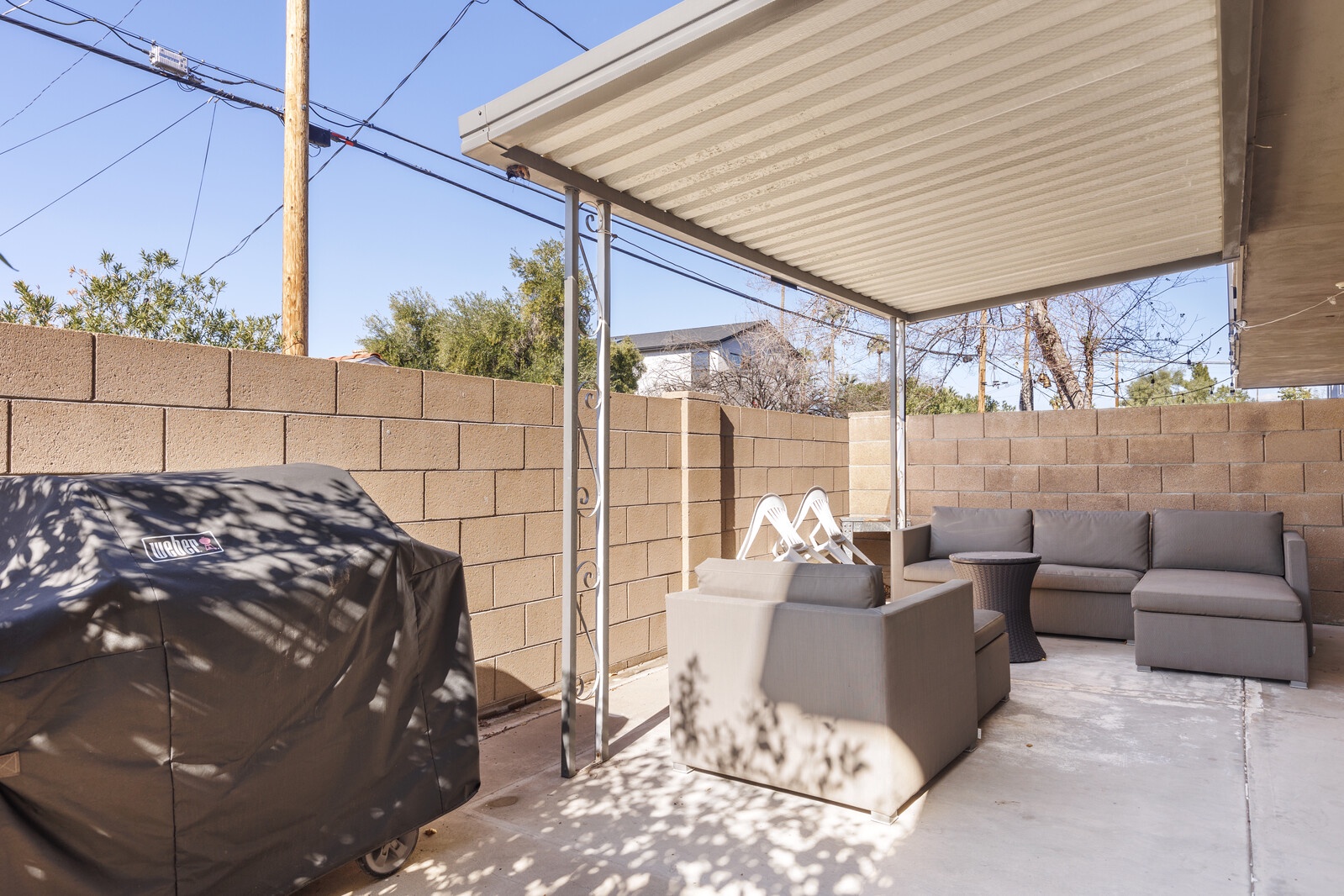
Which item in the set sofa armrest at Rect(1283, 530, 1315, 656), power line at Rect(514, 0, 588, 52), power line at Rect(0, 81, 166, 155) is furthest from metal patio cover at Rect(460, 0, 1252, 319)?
power line at Rect(0, 81, 166, 155)

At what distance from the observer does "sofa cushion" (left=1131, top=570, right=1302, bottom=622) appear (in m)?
4.11

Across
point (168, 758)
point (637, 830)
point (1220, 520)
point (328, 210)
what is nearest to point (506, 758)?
point (637, 830)

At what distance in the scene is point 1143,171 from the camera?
339cm

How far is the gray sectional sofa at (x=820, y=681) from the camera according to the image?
8.68 feet

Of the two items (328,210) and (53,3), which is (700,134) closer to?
(53,3)

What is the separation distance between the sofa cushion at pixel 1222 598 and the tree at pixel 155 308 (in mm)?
9170

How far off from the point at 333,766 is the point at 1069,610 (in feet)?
15.9

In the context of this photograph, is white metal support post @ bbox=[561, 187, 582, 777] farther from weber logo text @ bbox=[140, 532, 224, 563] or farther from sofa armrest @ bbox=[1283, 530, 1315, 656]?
sofa armrest @ bbox=[1283, 530, 1315, 656]

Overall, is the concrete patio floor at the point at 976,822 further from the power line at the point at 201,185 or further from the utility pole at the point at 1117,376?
the utility pole at the point at 1117,376

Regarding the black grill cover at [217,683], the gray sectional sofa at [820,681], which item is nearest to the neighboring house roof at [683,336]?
the gray sectional sofa at [820,681]

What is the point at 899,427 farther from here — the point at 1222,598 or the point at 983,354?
the point at 983,354

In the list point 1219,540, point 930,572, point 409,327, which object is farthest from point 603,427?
point 409,327

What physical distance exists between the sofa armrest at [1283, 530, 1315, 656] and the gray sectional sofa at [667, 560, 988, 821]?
7.67 feet

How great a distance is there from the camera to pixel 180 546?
189cm
